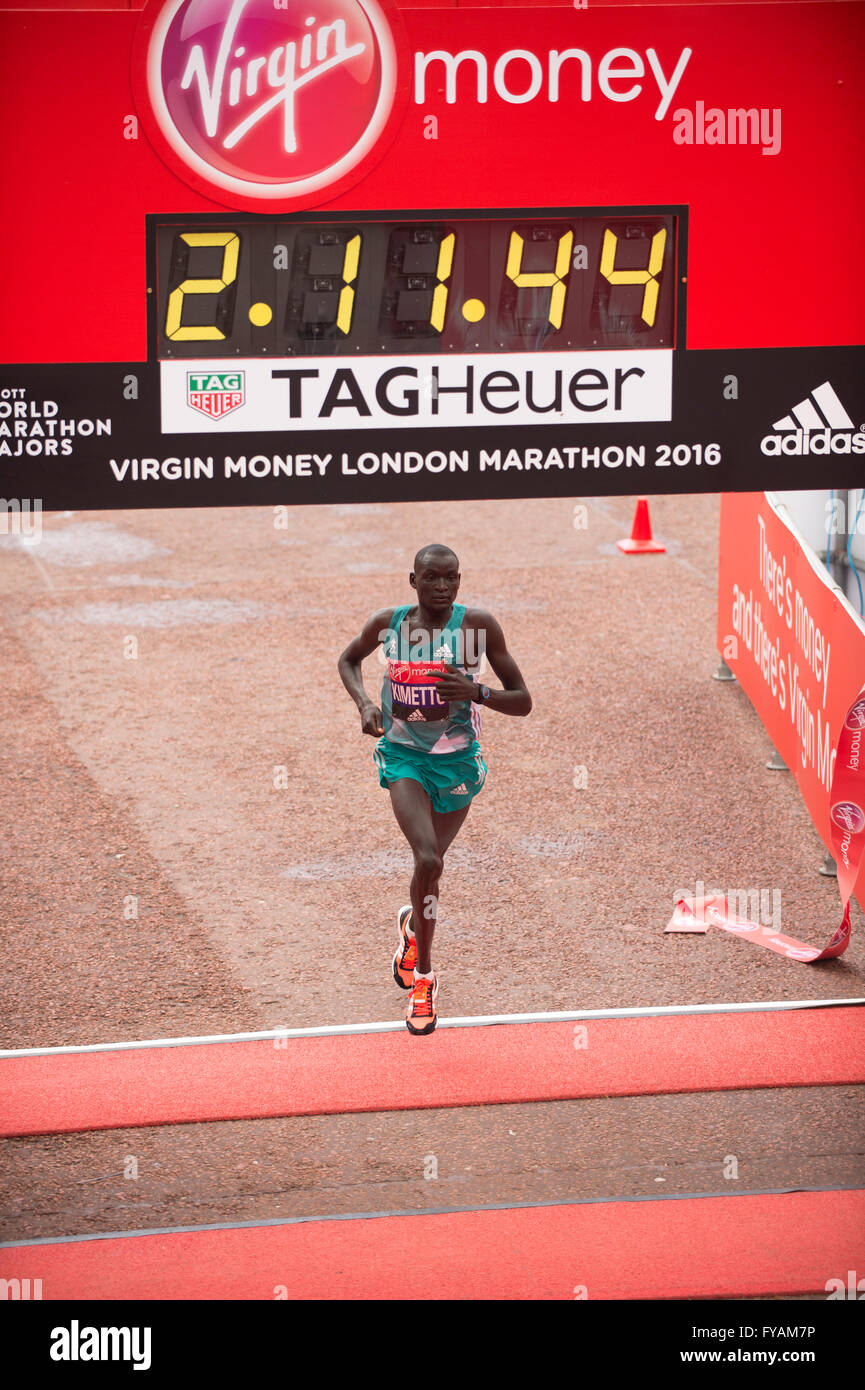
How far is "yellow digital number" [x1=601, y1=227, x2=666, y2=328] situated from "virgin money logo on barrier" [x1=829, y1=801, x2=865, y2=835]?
3.77 metres

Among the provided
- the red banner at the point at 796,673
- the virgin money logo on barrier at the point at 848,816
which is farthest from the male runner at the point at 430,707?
the virgin money logo on barrier at the point at 848,816

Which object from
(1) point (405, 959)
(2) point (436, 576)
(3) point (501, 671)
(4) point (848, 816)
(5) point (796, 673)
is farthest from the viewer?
(5) point (796, 673)

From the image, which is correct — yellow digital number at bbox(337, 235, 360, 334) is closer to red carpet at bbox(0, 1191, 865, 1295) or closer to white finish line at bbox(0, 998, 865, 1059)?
red carpet at bbox(0, 1191, 865, 1295)

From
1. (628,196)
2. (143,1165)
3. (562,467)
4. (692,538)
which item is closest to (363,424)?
(562,467)

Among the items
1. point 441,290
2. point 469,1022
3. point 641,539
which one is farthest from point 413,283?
point 641,539

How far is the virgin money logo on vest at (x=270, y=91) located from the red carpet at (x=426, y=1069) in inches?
154

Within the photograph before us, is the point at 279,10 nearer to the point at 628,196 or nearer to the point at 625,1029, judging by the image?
the point at 628,196

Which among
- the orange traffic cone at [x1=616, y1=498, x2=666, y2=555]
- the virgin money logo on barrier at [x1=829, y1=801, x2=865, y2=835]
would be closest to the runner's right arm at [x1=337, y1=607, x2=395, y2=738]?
the virgin money logo on barrier at [x1=829, y1=801, x2=865, y2=835]

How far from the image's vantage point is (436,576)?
24.3 feet

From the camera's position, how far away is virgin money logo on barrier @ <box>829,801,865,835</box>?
8945mm

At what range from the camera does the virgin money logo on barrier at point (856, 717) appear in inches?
345

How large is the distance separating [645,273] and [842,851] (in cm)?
417

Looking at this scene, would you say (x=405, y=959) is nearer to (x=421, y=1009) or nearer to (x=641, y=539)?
(x=421, y=1009)
